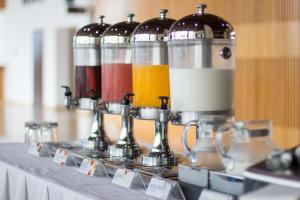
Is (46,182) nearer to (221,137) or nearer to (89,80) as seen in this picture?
(89,80)

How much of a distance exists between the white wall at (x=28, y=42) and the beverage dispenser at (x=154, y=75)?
18.5 feet

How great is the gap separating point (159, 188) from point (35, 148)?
2.95 feet

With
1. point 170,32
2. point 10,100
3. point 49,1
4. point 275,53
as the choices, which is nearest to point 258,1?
point 275,53

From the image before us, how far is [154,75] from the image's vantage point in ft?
5.49

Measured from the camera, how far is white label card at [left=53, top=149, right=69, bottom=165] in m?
1.92

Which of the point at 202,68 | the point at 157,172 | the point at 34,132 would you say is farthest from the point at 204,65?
the point at 34,132

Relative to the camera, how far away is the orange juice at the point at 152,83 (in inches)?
65.8

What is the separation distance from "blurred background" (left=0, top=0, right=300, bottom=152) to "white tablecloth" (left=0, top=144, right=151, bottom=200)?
0.56 m

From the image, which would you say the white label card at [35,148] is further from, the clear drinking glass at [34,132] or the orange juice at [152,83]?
the orange juice at [152,83]

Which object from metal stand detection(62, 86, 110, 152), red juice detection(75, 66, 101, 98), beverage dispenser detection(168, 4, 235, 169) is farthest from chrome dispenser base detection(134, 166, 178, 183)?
red juice detection(75, 66, 101, 98)

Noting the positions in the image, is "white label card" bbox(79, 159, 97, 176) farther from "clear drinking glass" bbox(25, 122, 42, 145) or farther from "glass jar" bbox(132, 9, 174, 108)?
"clear drinking glass" bbox(25, 122, 42, 145)

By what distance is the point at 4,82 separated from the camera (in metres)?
11.0

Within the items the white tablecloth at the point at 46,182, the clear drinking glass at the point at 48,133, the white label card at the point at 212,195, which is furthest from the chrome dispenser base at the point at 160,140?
the clear drinking glass at the point at 48,133

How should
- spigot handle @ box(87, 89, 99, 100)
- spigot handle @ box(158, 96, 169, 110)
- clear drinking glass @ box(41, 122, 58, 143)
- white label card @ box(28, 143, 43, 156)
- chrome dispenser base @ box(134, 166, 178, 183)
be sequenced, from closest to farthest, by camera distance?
chrome dispenser base @ box(134, 166, 178, 183) → spigot handle @ box(158, 96, 169, 110) → spigot handle @ box(87, 89, 99, 100) → white label card @ box(28, 143, 43, 156) → clear drinking glass @ box(41, 122, 58, 143)
